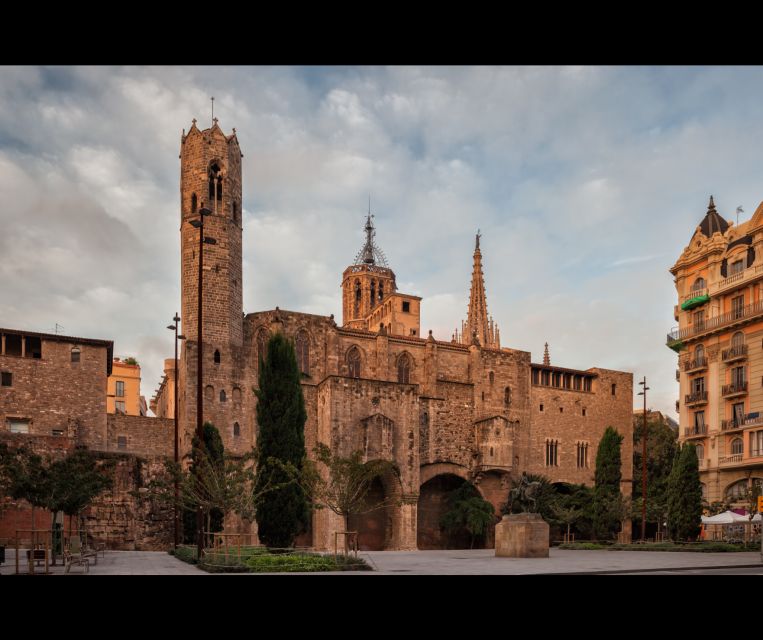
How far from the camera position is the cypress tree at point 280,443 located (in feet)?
99.5

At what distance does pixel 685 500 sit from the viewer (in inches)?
1433

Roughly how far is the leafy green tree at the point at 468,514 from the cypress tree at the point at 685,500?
1060cm

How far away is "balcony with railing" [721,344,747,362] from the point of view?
41934 mm

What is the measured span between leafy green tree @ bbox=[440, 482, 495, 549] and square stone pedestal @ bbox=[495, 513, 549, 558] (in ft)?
57.8

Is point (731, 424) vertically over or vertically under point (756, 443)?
over

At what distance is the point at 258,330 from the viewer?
44.4 meters

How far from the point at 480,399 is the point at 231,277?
1689cm

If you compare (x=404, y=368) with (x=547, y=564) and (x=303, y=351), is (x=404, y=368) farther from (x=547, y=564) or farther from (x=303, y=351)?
(x=547, y=564)

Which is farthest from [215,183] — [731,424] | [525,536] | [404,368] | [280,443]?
[731,424]

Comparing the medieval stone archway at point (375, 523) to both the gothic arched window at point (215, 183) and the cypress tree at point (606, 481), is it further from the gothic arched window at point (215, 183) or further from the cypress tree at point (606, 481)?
the gothic arched window at point (215, 183)

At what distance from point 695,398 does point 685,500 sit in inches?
408

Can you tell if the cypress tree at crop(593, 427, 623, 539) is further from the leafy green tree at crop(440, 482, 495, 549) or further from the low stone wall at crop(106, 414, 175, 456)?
the low stone wall at crop(106, 414, 175, 456)
